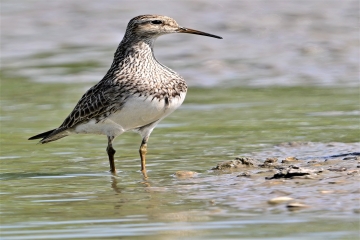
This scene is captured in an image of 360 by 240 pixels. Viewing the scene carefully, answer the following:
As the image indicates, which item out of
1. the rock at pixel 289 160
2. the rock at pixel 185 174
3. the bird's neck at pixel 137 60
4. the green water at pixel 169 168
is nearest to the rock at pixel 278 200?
the green water at pixel 169 168

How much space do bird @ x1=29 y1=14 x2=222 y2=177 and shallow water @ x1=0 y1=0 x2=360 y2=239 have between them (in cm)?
46

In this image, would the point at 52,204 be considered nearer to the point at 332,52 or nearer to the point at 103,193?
the point at 103,193

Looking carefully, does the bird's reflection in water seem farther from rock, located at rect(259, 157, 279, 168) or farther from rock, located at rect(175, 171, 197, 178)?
rock, located at rect(259, 157, 279, 168)

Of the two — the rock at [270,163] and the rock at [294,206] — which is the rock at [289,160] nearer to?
the rock at [270,163]

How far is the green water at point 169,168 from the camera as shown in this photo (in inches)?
288

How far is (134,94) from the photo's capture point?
10.4 m

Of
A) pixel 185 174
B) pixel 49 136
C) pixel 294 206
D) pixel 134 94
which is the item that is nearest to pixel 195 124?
pixel 49 136

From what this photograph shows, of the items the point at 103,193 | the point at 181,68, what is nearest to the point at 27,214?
the point at 103,193

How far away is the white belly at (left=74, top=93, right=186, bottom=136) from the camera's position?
408 inches

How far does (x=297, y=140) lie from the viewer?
12273mm

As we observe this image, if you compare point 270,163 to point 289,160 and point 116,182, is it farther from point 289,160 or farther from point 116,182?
point 116,182

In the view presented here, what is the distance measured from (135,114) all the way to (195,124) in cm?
334

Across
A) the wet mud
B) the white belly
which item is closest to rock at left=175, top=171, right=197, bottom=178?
the wet mud

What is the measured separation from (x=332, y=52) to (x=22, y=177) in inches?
397
